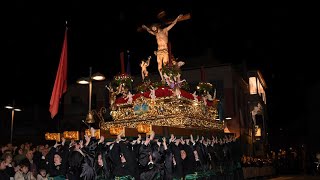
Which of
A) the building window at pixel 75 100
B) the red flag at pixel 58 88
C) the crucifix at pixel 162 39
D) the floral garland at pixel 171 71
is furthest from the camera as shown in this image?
the building window at pixel 75 100

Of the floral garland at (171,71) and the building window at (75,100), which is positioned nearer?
the floral garland at (171,71)

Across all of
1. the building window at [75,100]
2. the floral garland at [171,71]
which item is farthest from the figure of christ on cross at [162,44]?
the building window at [75,100]

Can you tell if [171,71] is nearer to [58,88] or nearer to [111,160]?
[58,88]

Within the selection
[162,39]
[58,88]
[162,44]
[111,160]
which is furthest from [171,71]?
[111,160]

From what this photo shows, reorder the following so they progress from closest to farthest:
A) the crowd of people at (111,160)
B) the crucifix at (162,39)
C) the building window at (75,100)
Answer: the crowd of people at (111,160) → the crucifix at (162,39) → the building window at (75,100)

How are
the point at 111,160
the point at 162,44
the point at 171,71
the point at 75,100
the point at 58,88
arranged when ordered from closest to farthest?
the point at 111,160
the point at 171,71
the point at 58,88
the point at 162,44
the point at 75,100

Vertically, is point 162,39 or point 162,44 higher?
point 162,39

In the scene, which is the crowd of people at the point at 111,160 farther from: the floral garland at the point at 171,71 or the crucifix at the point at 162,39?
the crucifix at the point at 162,39

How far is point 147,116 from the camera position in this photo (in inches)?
498

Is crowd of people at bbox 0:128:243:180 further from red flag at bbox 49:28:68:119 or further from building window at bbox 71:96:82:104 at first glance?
building window at bbox 71:96:82:104

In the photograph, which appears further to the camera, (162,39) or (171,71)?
(162,39)

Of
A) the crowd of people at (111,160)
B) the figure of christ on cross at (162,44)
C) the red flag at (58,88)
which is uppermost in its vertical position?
the figure of christ on cross at (162,44)

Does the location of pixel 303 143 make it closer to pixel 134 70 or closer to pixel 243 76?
pixel 243 76

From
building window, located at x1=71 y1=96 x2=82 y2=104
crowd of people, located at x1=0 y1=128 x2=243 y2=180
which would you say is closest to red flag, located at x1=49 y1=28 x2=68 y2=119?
→ crowd of people, located at x1=0 y1=128 x2=243 y2=180
